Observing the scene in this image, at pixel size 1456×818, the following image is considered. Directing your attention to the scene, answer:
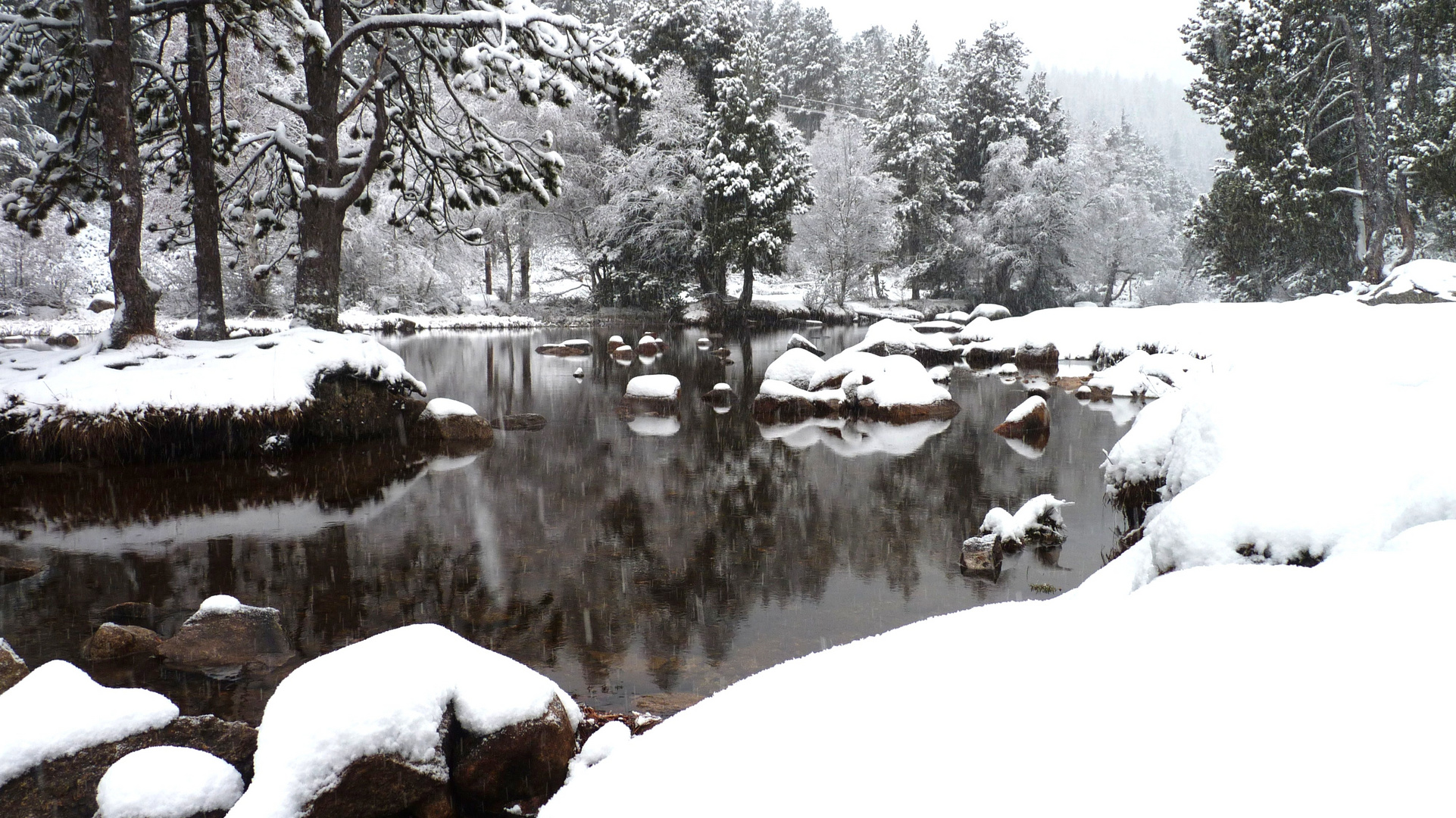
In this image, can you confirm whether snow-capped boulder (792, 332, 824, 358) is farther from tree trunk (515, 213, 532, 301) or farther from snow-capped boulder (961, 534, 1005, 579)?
tree trunk (515, 213, 532, 301)

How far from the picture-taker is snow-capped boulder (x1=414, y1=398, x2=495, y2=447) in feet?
43.0

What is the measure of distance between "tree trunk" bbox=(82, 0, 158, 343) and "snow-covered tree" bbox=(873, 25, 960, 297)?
3814 centimetres

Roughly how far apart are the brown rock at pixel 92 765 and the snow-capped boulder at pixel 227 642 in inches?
64.1

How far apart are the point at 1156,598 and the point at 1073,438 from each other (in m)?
10.8

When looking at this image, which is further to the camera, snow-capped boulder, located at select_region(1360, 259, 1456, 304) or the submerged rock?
snow-capped boulder, located at select_region(1360, 259, 1456, 304)

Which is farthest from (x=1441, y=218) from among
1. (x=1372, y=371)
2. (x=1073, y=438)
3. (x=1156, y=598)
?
(x=1156, y=598)

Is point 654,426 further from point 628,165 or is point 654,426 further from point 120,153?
point 628,165

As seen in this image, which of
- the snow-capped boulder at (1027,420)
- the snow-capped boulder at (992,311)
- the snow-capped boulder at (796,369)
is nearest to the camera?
the snow-capped boulder at (1027,420)

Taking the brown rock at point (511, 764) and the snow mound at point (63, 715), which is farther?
the brown rock at point (511, 764)

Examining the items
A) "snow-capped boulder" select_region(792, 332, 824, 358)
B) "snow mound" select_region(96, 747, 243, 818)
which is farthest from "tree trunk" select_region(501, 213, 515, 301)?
"snow mound" select_region(96, 747, 243, 818)

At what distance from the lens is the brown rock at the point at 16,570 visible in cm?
683

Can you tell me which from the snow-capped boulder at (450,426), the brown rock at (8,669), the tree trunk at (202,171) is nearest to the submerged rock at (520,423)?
the snow-capped boulder at (450,426)

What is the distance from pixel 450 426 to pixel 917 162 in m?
38.8

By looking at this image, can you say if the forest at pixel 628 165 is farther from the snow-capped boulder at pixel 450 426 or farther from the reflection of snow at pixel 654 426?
the reflection of snow at pixel 654 426
